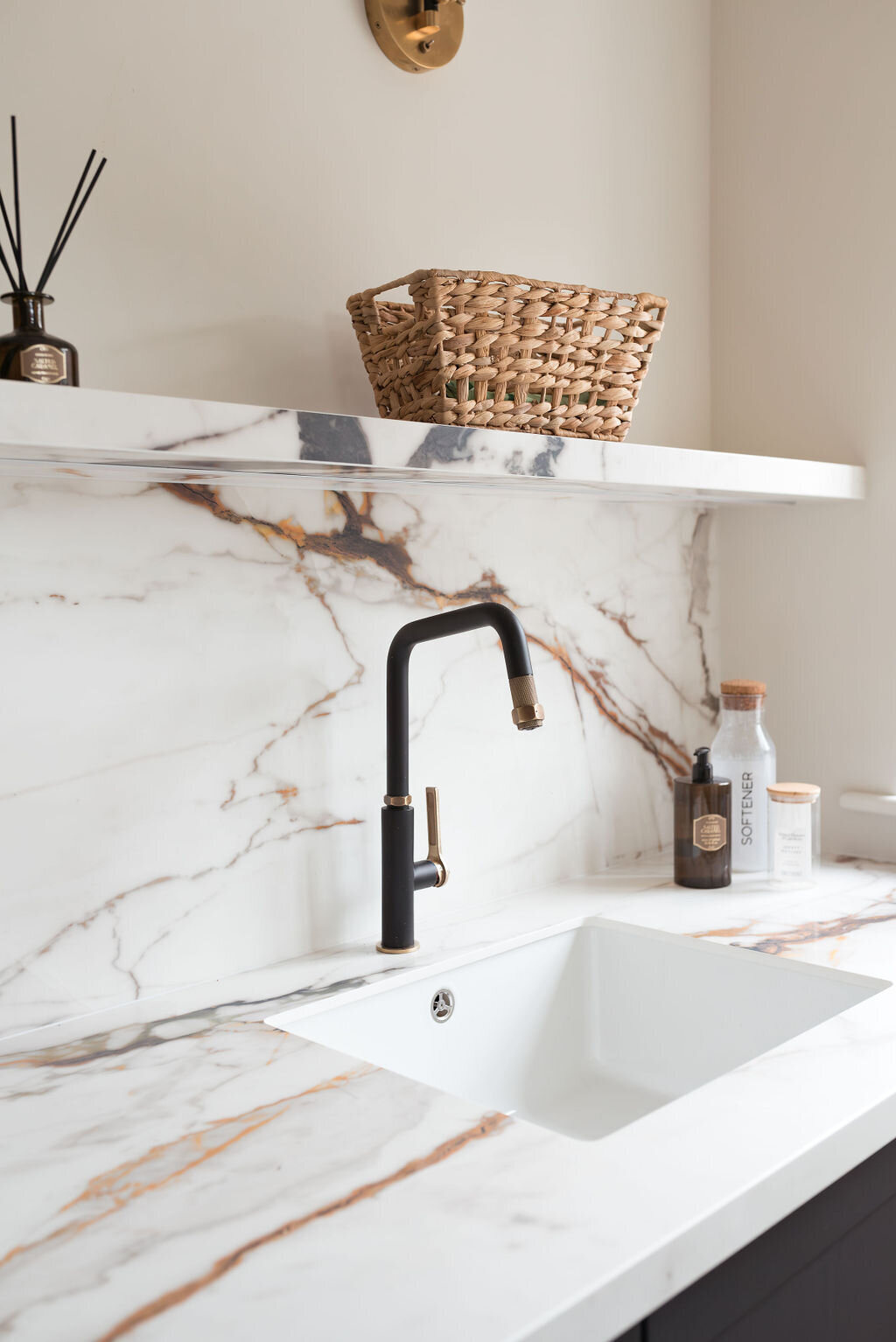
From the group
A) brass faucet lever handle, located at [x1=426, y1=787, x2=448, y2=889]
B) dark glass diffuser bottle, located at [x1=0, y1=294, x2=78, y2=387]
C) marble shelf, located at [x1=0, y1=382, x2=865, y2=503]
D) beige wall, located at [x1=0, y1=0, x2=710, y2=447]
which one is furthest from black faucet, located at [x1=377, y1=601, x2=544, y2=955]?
dark glass diffuser bottle, located at [x1=0, y1=294, x2=78, y2=387]

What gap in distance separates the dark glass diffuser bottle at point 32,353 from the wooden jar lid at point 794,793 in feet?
3.22

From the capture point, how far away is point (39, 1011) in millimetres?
1046

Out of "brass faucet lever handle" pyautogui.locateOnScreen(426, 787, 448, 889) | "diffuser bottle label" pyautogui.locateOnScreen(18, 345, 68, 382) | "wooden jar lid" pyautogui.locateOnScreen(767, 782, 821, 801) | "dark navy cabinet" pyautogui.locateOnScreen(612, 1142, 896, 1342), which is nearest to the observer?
"dark navy cabinet" pyautogui.locateOnScreen(612, 1142, 896, 1342)

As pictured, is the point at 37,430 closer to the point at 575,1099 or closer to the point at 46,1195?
the point at 46,1195

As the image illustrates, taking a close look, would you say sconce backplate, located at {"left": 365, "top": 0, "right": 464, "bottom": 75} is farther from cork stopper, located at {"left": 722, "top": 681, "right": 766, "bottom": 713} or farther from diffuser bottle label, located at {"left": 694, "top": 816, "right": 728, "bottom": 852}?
diffuser bottle label, located at {"left": 694, "top": 816, "right": 728, "bottom": 852}

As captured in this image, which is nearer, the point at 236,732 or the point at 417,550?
the point at 236,732

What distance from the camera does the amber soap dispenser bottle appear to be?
1.47m

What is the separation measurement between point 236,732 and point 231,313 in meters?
0.42

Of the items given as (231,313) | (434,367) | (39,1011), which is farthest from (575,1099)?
(231,313)

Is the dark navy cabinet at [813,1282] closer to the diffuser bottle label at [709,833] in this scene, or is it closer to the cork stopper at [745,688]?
the diffuser bottle label at [709,833]

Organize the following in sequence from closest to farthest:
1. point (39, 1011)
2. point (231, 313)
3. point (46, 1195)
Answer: point (46, 1195) < point (39, 1011) < point (231, 313)

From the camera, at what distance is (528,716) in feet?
3.47

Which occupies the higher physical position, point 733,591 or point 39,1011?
point 733,591

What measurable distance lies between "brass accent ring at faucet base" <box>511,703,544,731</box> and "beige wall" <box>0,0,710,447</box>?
1.36ft
